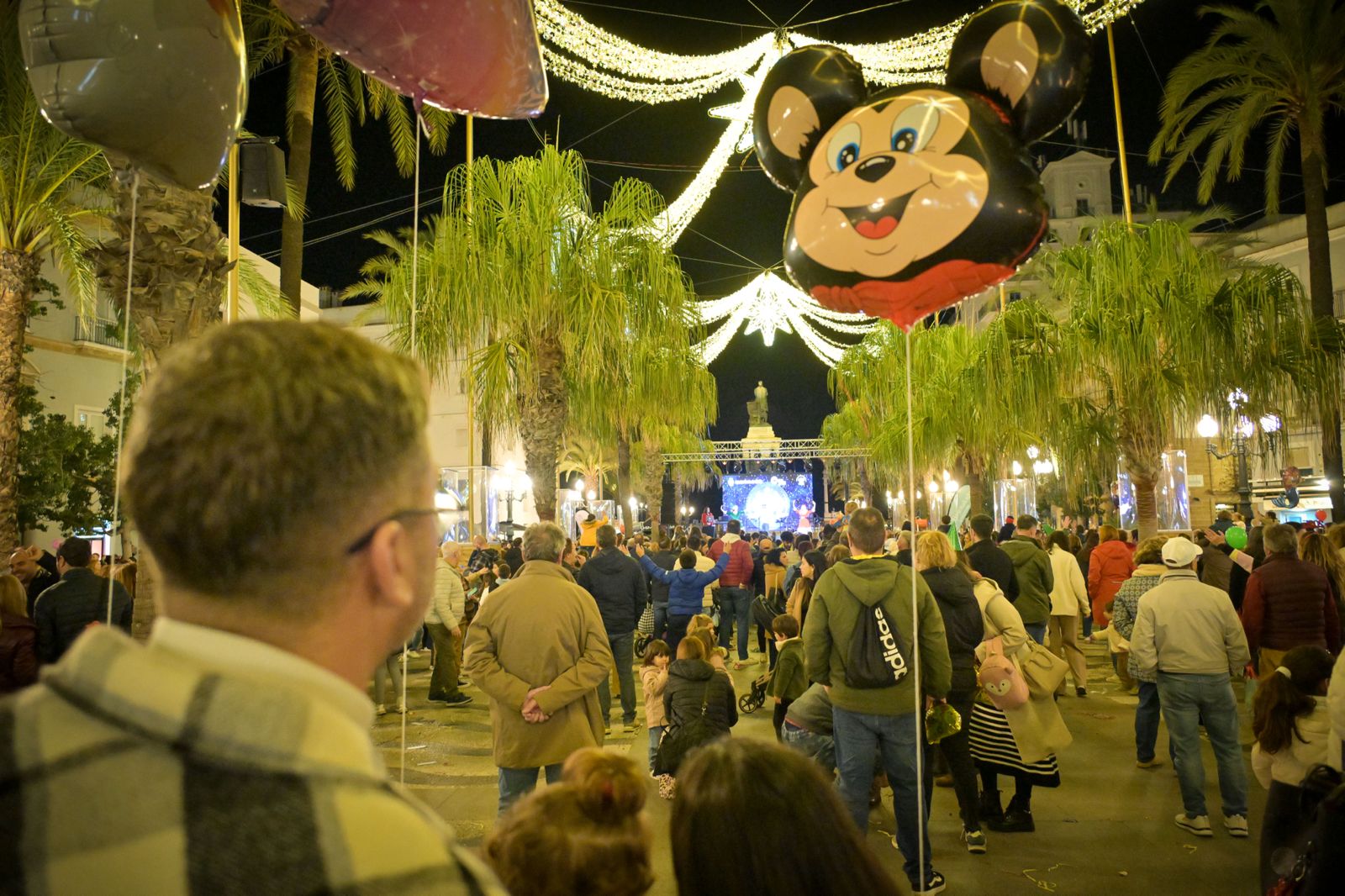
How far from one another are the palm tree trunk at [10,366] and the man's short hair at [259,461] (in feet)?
36.8

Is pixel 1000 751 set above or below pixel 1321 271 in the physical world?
below

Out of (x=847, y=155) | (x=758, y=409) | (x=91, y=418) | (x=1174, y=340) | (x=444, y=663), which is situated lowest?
(x=444, y=663)

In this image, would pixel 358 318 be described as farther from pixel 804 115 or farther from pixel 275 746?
pixel 275 746

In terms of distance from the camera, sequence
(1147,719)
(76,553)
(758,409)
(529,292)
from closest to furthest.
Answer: (76,553) → (1147,719) → (529,292) → (758,409)

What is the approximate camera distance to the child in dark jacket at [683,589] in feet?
35.2

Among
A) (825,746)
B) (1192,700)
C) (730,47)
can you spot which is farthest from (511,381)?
(1192,700)

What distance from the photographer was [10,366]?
33.9ft

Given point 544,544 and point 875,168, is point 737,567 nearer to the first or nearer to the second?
point 544,544

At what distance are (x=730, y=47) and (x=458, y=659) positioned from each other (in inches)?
372

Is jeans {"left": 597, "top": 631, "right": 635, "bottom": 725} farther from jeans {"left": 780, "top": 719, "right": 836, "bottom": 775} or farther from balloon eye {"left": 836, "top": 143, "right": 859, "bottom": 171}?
balloon eye {"left": 836, "top": 143, "right": 859, "bottom": 171}

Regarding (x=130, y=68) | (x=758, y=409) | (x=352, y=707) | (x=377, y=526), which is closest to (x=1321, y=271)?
(x=130, y=68)

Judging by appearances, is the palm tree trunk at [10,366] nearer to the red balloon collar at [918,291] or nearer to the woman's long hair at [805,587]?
the woman's long hair at [805,587]

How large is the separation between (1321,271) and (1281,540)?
12.1m

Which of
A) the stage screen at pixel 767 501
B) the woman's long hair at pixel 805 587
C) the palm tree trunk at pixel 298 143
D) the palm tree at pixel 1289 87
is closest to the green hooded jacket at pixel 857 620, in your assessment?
the woman's long hair at pixel 805 587
